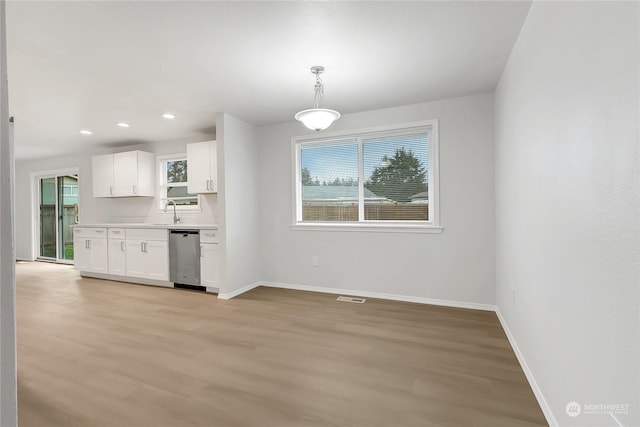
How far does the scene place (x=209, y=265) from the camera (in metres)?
4.47

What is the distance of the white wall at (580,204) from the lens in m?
1.04

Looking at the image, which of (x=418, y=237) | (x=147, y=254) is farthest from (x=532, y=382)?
(x=147, y=254)

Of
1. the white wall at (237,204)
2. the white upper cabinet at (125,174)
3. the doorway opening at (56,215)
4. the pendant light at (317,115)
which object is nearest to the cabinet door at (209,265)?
the white wall at (237,204)

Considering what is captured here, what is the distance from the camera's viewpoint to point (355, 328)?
310 centimetres

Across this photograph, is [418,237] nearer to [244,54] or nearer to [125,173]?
[244,54]

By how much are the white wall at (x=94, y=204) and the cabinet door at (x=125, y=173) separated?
0.33 meters

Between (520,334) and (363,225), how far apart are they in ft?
7.08

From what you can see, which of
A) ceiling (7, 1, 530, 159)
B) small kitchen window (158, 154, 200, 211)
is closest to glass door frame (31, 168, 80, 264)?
small kitchen window (158, 154, 200, 211)

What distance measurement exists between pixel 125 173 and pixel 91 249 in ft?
4.79

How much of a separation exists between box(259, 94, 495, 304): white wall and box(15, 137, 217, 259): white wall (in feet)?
4.56

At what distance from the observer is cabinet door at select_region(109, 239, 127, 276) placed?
520cm

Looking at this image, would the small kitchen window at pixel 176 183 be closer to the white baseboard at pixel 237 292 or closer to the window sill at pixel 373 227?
the white baseboard at pixel 237 292

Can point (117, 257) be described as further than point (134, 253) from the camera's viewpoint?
Yes

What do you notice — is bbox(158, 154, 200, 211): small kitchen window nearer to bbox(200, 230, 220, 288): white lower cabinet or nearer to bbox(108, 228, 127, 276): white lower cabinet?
bbox(108, 228, 127, 276): white lower cabinet
